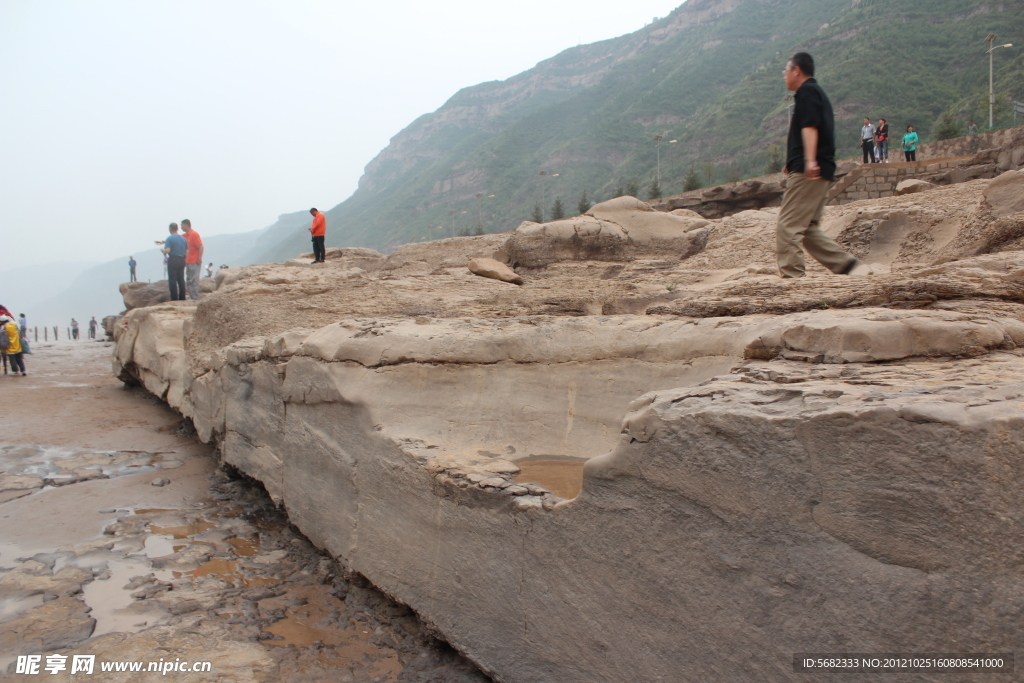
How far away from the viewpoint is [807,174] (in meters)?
2.93

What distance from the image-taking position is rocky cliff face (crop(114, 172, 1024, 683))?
1.32 metres

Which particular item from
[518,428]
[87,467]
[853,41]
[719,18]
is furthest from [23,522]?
[719,18]

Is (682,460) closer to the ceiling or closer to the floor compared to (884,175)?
closer to the floor

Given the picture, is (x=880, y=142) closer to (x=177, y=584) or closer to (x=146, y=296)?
(x=177, y=584)

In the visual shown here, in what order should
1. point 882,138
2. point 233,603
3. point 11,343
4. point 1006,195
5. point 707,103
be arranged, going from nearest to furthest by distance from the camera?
point 233,603, point 1006,195, point 11,343, point 882,138, point 707,103

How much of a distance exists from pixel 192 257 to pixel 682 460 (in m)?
9.09

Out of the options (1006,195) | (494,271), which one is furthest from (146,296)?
(1006,195)

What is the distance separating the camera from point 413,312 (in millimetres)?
4320

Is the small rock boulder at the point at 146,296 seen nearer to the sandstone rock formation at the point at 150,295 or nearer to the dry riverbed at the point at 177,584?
the sandstone rock formation at the point at 150,295

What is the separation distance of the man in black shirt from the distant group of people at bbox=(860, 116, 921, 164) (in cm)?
1173

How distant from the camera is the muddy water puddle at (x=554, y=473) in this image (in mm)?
2281

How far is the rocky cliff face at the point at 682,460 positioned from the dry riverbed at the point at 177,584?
20 centimetres

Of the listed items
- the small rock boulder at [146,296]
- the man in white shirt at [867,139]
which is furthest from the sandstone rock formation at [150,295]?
the man in white shirt at [867,139]

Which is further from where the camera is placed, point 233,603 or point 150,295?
point 150,295
